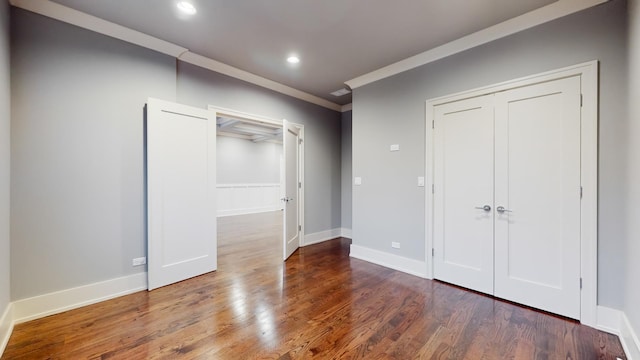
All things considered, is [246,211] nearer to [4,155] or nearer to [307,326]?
[4,155]

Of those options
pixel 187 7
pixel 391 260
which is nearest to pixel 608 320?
pixel 391 260

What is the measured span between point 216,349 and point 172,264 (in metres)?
1.51

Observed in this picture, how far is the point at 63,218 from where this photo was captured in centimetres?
237

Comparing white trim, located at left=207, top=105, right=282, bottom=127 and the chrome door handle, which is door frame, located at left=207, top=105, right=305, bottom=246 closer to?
white trim, located at left=207, top=105, right=282, bottom=127

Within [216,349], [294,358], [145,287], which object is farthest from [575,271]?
[145,287]

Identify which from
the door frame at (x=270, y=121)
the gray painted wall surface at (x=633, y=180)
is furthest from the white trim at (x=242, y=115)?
the gray painted wall surface at (x=633, y=180)

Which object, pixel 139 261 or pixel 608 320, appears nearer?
pixel 608 320

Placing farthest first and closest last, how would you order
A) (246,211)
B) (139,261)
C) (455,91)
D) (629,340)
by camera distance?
(246,211) → (455,91) → (139,261) → (629,340)

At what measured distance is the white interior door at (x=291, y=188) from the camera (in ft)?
13.1

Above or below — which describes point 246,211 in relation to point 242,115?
below

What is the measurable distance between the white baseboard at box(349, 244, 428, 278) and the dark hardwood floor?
0.20 metres

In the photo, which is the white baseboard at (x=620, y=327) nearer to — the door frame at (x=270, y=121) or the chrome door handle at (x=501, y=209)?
the chrome door handle at (x=501, y=209)

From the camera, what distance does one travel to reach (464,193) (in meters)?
2.87

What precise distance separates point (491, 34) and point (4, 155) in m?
4.59
